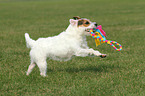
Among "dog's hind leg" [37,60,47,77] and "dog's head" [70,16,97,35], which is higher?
"dog's head" [70,16,97,35]

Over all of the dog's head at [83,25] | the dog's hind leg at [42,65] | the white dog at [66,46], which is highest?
the dog's head at [83,25]

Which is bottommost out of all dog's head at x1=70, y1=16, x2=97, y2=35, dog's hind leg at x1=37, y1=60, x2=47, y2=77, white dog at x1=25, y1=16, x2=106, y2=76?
dog's hind leg at x1=37, y1=60, x2=47, y2=77

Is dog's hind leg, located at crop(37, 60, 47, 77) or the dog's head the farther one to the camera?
dog's hind leg, located at crop(37, 60, 47, 77)

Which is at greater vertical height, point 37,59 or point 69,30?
point 69,30

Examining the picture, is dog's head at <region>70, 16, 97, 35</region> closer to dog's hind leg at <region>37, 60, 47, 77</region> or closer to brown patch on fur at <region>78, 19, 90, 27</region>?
brown patch on fur at <region>78, 19, 90, 27</region>

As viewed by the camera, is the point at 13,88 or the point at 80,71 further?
the point at 80,71

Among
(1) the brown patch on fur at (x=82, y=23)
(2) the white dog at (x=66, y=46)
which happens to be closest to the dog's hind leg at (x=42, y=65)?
(2) the white dog at (x=66, y=46)

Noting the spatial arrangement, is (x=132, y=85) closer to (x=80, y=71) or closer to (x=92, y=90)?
(x=92, y=90)

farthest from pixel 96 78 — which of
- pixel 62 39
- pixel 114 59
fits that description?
pixel 114 59

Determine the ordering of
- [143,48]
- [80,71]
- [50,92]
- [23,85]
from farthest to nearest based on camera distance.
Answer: [143,48], [80,71], [23,85], [50,92]

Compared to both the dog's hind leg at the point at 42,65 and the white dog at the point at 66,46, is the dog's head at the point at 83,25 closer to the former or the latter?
the white dog at the point at 66,46

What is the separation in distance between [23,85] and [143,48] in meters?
5.88

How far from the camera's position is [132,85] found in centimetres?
632

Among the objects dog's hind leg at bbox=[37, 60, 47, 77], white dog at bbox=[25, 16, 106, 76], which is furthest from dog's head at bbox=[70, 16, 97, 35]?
dog's hind leg at bbox=[37, 60, 47, 77]
